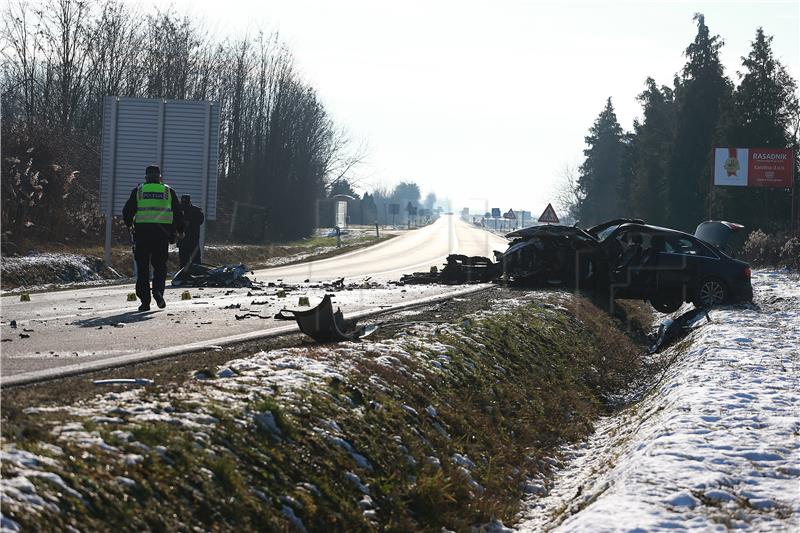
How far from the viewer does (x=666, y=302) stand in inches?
783

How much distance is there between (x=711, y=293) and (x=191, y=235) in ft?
38.0

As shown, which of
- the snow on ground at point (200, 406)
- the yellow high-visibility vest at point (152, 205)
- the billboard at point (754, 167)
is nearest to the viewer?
the snow on ground at point (200, 406)

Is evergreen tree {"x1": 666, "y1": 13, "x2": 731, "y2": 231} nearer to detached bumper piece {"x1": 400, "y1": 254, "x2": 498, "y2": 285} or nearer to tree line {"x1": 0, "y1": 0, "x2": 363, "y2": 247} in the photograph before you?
tree line {"x1": 0, "y1": 0, "x2": 363, "y2": 247}

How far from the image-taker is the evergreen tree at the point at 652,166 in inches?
2817

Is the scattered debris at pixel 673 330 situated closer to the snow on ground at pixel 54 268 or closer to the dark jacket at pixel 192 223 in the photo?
the dark jacket at pixel 192 223

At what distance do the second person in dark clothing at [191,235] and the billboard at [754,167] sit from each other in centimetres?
3225

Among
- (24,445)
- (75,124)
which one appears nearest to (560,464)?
(24,445)

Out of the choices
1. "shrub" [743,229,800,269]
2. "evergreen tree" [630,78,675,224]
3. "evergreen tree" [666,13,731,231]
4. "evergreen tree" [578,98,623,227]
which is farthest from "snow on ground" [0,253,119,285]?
"evergreen tree" [578,98,623,227]

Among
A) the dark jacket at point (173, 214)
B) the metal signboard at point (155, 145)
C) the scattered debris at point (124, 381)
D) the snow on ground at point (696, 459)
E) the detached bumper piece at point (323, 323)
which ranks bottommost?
the snow on ground at point (696, 459)

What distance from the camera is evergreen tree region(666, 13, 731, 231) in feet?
213

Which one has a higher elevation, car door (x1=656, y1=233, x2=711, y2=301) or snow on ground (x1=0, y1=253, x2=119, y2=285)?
car door (x1=656, y1=233, x2=711, y2=301)

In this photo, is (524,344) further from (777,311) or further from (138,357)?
(777,311)

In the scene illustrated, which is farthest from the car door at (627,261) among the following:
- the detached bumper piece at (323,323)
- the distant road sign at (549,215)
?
the distant road sign at (549,215)

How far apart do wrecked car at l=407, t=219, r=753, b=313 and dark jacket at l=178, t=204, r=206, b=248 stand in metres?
6.91
